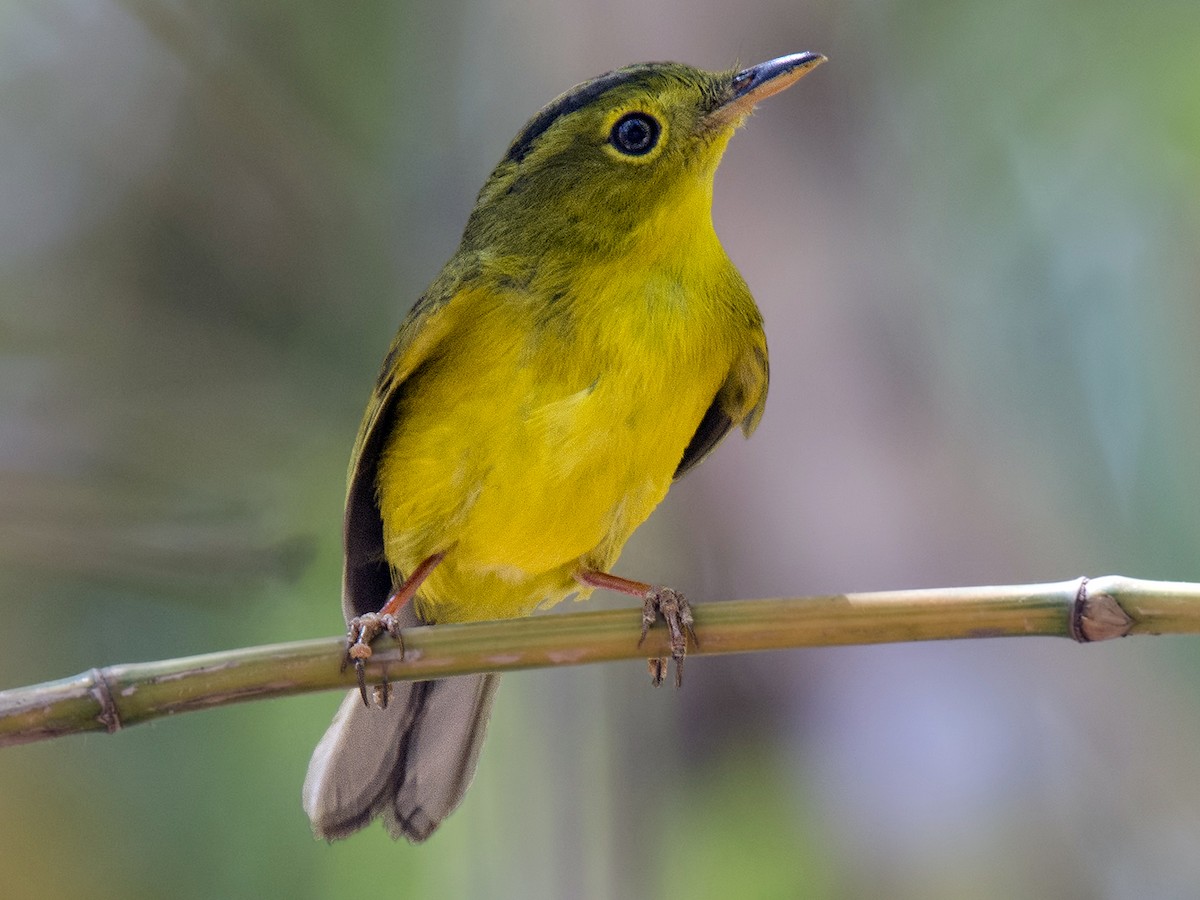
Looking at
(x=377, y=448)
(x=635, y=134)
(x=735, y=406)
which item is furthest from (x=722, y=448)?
(x=635, y=134)

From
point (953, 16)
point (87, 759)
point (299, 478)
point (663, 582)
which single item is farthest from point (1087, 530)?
point (87, 759)

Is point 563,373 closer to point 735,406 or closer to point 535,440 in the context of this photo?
point 535,440

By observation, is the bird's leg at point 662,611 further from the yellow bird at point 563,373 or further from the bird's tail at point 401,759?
the bird's tail at point 401,759

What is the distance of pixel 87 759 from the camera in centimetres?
303

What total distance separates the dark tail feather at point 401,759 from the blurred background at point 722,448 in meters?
0.76

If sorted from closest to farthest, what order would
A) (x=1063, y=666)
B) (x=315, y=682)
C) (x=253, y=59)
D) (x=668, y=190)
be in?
(x=315, y=682) < (x=668, y=190) < (x=1063, y=666) < (x=253, y=59)

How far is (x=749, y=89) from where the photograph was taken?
2025mm

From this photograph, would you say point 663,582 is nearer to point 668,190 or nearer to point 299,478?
point 299,478

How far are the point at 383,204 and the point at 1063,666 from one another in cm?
A: 239

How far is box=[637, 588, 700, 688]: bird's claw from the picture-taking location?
1.72 m

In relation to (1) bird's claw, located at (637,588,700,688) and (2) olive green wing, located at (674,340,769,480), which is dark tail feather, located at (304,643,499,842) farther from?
(2) olive green wing, located at (674,340,769,480)

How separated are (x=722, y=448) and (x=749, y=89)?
5.23 feet

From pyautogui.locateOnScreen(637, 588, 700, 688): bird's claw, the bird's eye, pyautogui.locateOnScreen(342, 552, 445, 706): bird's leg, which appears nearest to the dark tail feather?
pyautogui.locateOnScreen(342, 552, 445, 706): bird's leg

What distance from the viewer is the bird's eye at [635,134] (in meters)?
2.08
